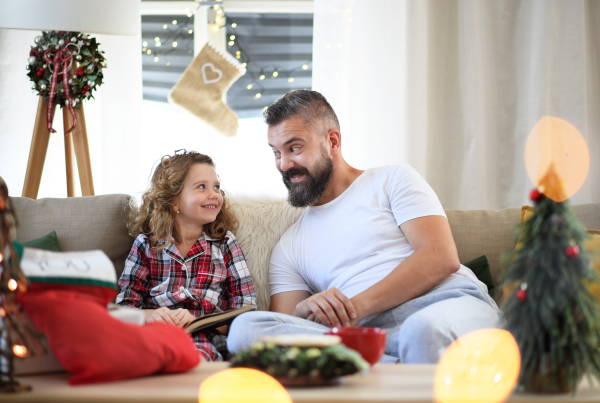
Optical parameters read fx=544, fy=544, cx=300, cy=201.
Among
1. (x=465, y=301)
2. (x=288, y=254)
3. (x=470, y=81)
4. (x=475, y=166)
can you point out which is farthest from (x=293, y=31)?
(x=465, y=301)

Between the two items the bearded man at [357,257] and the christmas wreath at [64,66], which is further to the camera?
the christmas wreath at [64,66]

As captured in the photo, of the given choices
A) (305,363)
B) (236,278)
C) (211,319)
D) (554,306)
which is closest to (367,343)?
(305,363)

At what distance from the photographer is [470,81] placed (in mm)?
2676

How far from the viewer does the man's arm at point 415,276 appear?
158cm

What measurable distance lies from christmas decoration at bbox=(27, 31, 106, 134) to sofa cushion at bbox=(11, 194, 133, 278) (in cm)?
47

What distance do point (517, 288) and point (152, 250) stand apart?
137 centimetres

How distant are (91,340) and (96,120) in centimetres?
226

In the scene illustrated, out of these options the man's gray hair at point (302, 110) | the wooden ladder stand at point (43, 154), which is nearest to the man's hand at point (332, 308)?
the man's gray hair at point (302, 110)

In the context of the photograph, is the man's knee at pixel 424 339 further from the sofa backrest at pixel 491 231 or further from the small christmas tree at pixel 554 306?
the sofa backrest at pixel 491 231

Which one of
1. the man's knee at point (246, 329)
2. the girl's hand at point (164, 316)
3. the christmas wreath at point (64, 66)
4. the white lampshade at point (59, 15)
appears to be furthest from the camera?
the christmas wreath at point (64, 66)

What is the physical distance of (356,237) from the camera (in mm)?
1782

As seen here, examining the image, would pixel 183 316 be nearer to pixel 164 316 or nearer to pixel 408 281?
pixel 164 316

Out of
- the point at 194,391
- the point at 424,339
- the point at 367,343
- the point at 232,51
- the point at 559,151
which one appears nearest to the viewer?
the point at 194,391

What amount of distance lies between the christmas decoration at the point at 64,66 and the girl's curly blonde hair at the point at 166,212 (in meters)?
0.55
